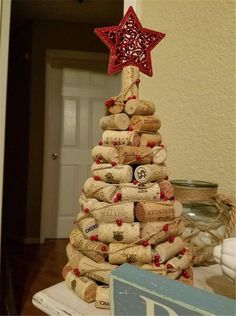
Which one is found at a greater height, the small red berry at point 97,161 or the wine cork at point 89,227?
the small red berry at point 97,161

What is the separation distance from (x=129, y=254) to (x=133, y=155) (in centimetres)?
16

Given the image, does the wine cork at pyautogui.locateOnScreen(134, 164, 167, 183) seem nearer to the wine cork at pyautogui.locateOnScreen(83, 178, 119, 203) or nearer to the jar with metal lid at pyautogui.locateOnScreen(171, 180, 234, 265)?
the wine cork at pyautogui.locateOnScreen(83, 178, 119, 203)

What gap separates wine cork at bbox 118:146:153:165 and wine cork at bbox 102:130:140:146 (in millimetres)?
12

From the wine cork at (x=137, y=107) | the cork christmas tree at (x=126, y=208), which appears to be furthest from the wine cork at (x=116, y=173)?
the wine cork at (x=137, y=107)

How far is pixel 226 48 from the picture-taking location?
2.83ft

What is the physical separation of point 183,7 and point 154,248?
2.33 ft

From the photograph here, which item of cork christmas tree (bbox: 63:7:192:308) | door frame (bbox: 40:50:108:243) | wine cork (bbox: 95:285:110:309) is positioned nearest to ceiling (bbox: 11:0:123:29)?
door frame (bbox: 40:50:108:243)

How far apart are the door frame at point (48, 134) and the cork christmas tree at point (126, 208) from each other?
3.23 meters

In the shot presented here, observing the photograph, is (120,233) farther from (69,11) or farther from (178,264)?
(69,11)

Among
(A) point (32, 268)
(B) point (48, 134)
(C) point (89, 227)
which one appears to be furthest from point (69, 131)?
(C) point (89, 227)

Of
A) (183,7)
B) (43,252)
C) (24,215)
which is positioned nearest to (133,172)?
(183,7)

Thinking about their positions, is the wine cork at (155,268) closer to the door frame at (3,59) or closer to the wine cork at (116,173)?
the wine cork at (116,173)

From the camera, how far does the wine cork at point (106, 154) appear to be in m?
0.62

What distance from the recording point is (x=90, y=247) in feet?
1.89
